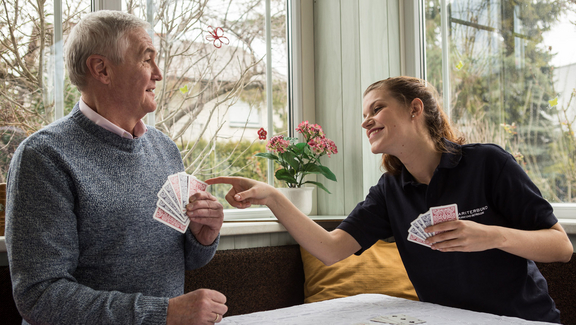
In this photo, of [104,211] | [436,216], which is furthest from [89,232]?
[436,216]

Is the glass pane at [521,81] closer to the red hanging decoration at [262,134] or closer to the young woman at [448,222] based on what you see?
the young woman at [448,222]

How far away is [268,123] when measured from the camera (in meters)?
2.87

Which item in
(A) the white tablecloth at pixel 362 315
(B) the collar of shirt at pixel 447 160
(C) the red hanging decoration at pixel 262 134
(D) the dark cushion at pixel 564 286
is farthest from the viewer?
(C) the red hanging decoration at pixel 262 134

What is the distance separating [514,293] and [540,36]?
1438 mm

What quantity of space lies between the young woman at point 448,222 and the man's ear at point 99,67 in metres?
0.47

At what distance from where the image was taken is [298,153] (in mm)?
2535

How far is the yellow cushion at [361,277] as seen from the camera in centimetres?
213

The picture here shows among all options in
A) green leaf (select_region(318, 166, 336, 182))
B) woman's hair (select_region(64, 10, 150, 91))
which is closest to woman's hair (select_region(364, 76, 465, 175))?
green leaf (select_region(318, 166, 336, 182))

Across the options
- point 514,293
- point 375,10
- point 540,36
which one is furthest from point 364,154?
point 514,293

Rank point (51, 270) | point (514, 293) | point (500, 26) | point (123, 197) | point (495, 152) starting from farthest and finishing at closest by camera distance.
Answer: point (500, 26), point (495, 152), point (514, 293), point (123, 197), point (51, 270)

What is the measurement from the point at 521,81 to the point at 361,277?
51.0 inches

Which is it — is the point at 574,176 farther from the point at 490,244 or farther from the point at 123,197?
the point at 123,197

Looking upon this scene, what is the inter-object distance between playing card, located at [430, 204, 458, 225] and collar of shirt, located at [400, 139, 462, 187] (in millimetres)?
291

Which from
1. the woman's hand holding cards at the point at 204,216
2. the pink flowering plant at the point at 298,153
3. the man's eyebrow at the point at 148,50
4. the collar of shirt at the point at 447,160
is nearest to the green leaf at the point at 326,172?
the pink flowering plant at the point at 298,153
